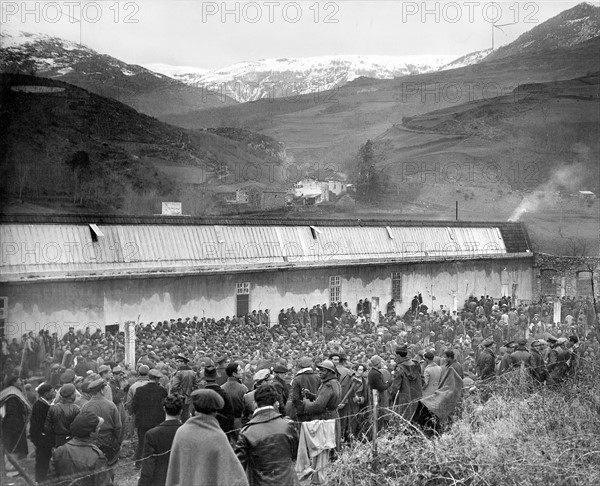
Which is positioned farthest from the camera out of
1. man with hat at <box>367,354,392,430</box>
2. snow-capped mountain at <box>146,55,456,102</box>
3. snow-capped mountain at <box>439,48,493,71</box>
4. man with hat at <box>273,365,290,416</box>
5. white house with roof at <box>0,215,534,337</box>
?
snow-capped mountain at <box>439,48,493,71</box>

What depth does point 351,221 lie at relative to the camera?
926 inches

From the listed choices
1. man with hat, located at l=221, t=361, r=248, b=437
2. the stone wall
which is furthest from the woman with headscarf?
the stone wall

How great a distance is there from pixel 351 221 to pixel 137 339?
396 inches

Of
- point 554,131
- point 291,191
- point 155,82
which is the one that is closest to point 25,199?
point 155,82

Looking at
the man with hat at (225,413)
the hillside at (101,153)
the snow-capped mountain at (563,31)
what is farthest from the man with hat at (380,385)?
the snow-capped mountain at (563,31)

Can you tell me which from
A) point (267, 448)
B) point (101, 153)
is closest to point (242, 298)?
point (101, 153)

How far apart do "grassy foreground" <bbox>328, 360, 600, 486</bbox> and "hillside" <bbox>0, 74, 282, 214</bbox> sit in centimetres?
1229

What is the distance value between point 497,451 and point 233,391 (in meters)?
2.97

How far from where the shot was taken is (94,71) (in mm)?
16906

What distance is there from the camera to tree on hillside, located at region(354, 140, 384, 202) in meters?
32.7

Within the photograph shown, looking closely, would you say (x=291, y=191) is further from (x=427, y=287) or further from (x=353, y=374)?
(x=353, y=374)

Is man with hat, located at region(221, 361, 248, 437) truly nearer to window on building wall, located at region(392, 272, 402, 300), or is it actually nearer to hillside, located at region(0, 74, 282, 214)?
hillside, located at region(0, 74, 282, 214)

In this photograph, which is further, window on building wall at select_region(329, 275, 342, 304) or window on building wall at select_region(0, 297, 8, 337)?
window on building wall at select_region(329, 275, 342, 304)

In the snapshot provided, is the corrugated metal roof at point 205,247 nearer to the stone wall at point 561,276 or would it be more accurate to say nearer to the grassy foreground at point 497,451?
the stone wall at point 561,276
